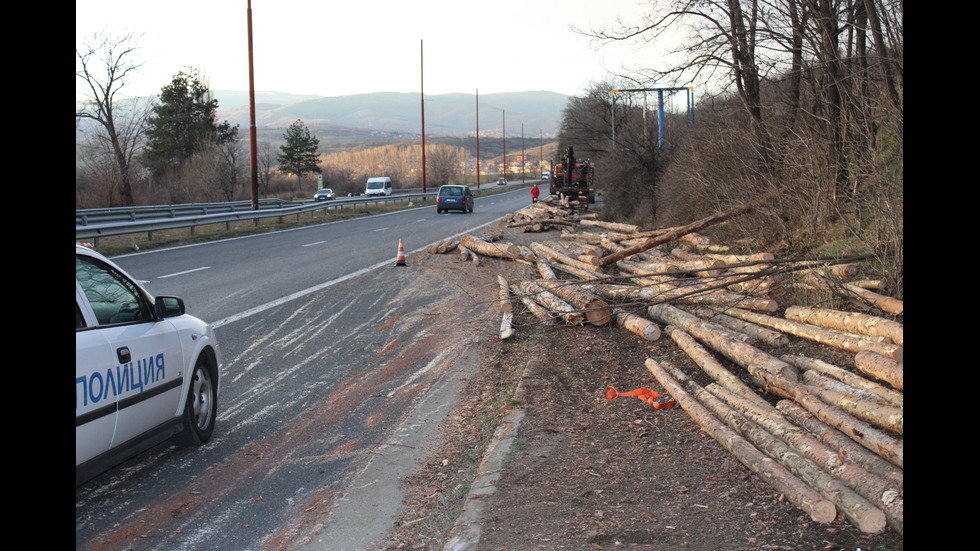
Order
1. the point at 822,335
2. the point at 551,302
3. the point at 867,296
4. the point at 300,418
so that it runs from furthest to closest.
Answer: the point at 551,302
the point at 867,296
the point at 822,335
the point at 300,418

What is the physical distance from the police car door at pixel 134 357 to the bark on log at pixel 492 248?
11.1 meters

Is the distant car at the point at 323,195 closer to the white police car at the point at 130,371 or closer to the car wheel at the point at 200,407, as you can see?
the car wheel at the point at 200,407

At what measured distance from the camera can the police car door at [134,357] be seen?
Result: 425 cm

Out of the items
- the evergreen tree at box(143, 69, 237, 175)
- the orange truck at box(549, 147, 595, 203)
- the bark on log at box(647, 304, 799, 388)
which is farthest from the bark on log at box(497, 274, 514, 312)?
the evergreen tree at box(143, 69, 237, 175)

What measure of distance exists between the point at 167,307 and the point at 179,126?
59.6 m

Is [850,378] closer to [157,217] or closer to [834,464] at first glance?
[834,464]

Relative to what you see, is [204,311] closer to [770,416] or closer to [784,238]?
[770,416]

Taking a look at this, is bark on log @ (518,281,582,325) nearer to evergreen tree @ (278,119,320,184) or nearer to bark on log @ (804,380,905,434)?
bark on log @ (804,380,905,434)

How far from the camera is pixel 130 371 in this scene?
171 inches

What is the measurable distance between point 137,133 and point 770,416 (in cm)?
4720

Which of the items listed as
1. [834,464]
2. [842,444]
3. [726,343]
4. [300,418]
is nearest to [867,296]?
[726,343]

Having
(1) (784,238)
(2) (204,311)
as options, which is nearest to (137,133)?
(2) (204,311)

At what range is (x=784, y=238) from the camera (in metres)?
12.6

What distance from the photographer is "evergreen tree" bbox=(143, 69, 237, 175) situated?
57.8 m
